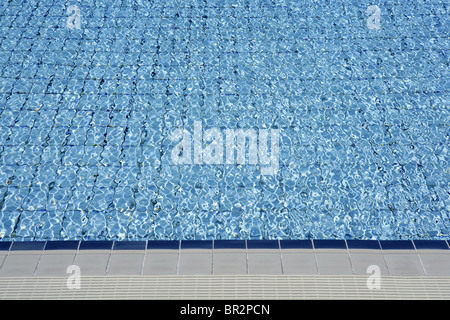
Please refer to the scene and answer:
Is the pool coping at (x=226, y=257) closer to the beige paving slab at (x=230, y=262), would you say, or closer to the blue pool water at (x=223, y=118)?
the beige paving slab at (x=230, y=262)

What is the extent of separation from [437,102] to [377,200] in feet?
6.18

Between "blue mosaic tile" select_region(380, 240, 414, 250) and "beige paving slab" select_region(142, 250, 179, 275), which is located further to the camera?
"blue mosaic tile" select_region(380, 240, 414, 250)

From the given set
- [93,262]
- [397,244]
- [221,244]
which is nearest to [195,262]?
[221,244]

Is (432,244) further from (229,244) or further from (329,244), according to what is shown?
(229,244)

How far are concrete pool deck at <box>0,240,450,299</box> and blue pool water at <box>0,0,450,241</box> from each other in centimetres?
19

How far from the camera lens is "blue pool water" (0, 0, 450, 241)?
477 centimetres

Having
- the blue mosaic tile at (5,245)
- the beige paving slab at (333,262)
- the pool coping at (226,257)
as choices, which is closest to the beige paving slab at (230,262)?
the pool coping at (226,257)

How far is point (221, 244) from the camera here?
446 centimetres

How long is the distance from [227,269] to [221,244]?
0.34 meters

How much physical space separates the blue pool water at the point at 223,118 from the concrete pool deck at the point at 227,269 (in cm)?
19

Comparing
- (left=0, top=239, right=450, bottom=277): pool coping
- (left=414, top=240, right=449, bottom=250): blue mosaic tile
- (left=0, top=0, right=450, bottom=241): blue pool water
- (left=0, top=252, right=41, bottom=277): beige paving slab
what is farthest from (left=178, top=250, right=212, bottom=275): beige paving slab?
(left=414, top=240, right=449, bottom=250): blue mosaic tile

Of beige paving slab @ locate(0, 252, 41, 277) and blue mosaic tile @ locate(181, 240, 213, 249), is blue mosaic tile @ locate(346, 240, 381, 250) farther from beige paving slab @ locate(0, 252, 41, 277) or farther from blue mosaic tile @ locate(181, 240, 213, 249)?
beige paving slab @ locate(0, 252, 41, 277)

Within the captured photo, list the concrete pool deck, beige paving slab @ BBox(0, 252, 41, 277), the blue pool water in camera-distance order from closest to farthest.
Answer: the concrete pool deck → beige paving slab @ BBox(0, 252, 41, 277) → the blue pool water
